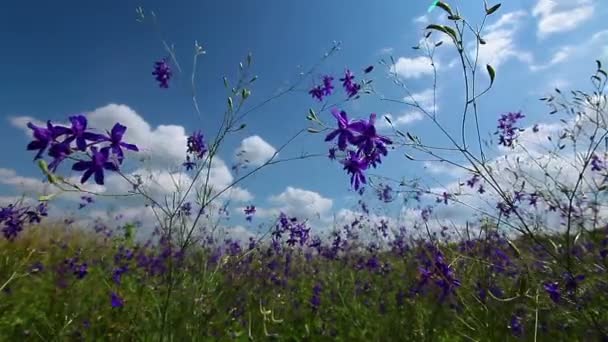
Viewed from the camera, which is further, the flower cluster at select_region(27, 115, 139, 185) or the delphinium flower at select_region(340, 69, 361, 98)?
the delphinium flower at select_region(340, 69, 361, 98)

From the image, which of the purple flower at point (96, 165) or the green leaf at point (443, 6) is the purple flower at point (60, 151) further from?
the green leaf at point (443, 6)

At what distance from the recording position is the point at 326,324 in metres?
3.79

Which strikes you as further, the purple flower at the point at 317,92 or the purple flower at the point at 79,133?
the purple flower at the point at 317,92


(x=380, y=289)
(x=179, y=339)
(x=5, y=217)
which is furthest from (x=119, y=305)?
(x=380, y=289)

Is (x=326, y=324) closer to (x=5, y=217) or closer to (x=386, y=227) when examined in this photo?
(x=5, y=217)

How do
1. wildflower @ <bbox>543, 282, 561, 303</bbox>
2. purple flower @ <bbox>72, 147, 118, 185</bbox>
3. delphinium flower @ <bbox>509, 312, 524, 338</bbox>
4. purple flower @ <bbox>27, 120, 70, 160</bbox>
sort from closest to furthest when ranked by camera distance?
purple flower @ <bbox>27, 120, 70, 160</bbox>, purple flower @ <bbox>72, 147, 118, 185</bbox>, wildflower @ <bbox>543, 282, 561, 303</bbox>, delphinium flower @ <bbox>509, 312, 524, 338</bbox>

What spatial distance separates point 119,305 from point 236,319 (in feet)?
3.44

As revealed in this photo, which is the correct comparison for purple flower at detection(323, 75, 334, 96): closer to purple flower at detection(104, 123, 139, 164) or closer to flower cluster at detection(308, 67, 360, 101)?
flower cluster at detection(308, 67, 360, 101)

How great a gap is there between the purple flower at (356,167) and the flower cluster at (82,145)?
3.00 feet

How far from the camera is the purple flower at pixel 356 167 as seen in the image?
197cm

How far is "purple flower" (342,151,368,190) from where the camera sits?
1.97 meters

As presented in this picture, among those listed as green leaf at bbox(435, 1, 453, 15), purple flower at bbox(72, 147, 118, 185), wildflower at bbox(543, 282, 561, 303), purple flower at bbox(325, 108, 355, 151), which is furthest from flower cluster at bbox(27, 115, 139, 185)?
wildflower at bbox(543, 282, 561, 303)

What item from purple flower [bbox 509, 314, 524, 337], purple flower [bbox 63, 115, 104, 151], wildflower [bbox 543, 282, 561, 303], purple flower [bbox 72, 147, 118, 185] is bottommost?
purple flower [bbox 509, 314, 524, 337]

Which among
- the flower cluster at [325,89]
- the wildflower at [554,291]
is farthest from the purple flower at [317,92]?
the wildflower at [554,291]
